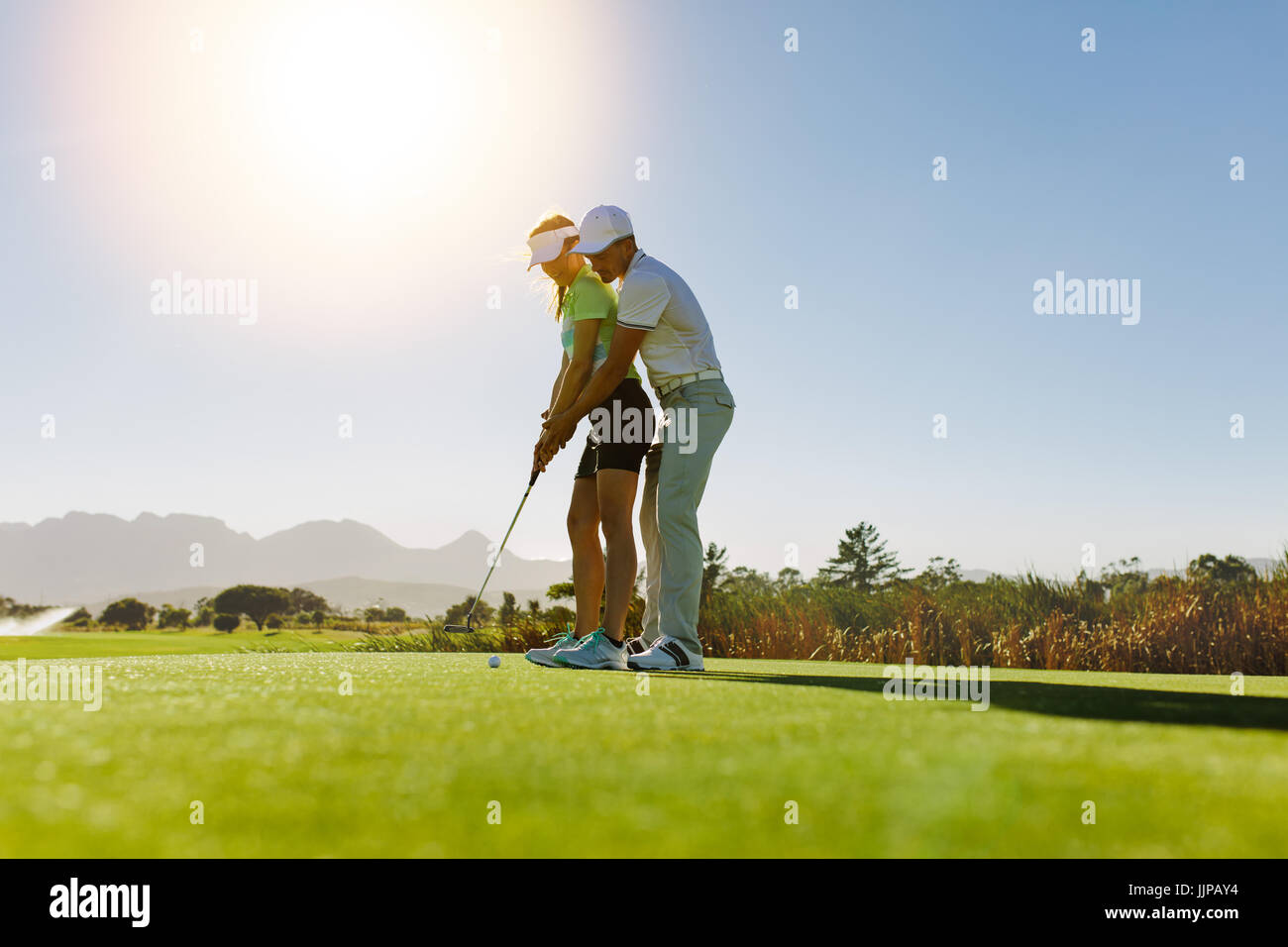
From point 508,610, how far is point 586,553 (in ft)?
24.0

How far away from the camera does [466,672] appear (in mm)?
4070

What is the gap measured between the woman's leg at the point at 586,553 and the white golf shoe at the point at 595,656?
35 centimetres

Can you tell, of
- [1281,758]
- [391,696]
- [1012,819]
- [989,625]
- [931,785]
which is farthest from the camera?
[989,625]

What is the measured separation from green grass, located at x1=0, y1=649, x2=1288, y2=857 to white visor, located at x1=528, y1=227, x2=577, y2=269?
3099mm

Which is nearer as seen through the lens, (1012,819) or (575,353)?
(1012,819)

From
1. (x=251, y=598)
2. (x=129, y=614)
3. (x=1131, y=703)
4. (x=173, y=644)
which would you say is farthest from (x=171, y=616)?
(x=1131, y=703)

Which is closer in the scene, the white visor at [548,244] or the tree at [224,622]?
the white visor at [548,244]

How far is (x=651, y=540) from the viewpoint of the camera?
16.7 ft

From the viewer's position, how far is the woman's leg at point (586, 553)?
4.94 metres

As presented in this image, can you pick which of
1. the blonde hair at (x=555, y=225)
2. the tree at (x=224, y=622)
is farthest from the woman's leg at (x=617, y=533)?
the tree at (x=224, y=622)

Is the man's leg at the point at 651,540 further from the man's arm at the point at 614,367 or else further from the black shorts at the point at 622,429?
the man's arm at the point at 614,367
